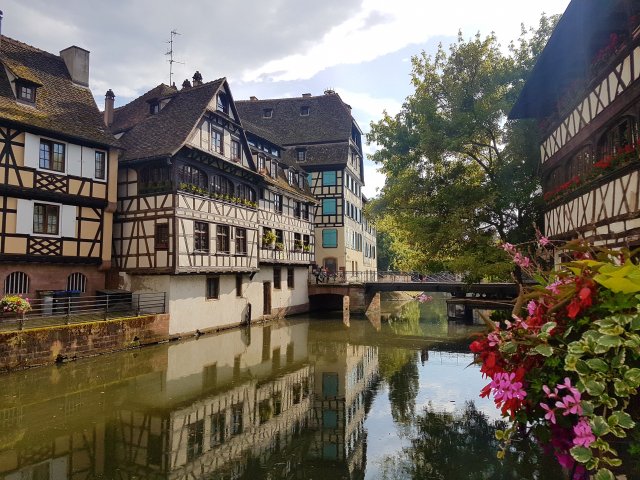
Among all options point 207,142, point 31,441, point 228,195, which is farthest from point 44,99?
point 31,441

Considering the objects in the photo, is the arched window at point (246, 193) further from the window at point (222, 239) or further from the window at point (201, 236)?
the window at point (201, 236)

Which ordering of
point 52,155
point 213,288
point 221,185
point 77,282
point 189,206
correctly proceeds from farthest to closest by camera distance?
point 221,185 → point 213,288 → point 189,206 → point 77,282 → point 52,155

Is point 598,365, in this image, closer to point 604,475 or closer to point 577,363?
point 577,363

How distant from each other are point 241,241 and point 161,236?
18.1 feet

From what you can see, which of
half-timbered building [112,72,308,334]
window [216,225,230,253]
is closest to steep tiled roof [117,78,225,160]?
half-timbered building [112,72,308,334]

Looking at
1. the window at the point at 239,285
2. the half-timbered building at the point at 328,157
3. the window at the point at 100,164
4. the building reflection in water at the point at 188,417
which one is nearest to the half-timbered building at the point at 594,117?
the building reflection in water at the point at 188,417

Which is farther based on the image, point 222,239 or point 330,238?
point 330,238

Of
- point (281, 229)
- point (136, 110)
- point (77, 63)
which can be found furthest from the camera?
point (281, 229)

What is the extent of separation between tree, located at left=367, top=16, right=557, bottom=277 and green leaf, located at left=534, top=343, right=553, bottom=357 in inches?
768

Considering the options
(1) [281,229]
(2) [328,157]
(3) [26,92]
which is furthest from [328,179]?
(3) [26,92]

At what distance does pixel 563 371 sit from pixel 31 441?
9.64m

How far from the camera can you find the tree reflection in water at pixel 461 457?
23.1 ft

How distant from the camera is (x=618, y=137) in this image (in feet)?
36.9

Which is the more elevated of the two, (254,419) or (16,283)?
(16,283)
